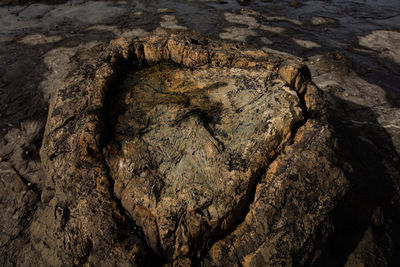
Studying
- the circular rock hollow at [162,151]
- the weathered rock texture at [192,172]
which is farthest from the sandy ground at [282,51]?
the circular rock hollow at [162,151]

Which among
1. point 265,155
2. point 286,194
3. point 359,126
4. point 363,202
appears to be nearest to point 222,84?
point 265,155

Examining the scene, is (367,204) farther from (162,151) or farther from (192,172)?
(162,151)

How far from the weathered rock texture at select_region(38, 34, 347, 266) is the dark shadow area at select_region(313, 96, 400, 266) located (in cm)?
44

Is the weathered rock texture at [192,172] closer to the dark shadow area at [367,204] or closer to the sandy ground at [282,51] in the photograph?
the dark shadow area at [367,204]

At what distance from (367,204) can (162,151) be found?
231 centimetres

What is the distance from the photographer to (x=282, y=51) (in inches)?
257

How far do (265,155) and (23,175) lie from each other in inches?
A: 140

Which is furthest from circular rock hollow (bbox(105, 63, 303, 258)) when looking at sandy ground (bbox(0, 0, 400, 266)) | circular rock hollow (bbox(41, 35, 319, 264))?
sandy ground (bbox(0, 0, 400, 266))

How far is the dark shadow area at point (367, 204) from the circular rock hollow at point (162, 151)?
831 mm

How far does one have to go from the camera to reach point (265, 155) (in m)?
1.98

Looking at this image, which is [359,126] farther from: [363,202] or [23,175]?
[23,175]

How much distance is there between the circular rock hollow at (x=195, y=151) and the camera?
177cm

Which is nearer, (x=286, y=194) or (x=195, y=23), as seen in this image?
(x=286, y=194)

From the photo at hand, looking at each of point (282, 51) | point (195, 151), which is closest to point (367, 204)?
point (195, 151)
